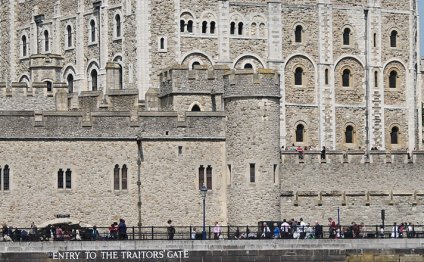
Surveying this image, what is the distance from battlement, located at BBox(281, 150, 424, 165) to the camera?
86812mm

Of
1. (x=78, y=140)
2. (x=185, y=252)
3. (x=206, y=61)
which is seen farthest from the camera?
(x=206, y=61)

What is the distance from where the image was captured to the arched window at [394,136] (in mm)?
112500

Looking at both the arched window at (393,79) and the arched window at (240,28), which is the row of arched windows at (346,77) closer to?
the arched window at (393,79)

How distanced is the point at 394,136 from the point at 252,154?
33557 millimetres

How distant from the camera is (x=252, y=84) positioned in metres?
81.0

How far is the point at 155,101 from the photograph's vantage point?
8650 cm

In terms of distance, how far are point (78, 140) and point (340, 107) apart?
114ft

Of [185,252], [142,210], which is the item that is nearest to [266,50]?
[142,210]

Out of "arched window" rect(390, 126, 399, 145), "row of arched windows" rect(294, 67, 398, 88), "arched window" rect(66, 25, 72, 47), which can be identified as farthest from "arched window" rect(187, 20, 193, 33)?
"arched window" rect(390, 126, 399, 145)

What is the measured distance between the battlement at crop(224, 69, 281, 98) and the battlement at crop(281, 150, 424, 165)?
5712 millimetres

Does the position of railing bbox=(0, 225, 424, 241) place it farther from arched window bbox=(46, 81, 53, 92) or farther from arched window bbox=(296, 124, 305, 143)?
arched window bbox=(296, 124, 305, 143)

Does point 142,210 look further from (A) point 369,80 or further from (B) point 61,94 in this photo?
(A) point 369,80

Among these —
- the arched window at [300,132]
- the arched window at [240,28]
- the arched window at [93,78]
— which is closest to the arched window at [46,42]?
the arched window at [93,78]

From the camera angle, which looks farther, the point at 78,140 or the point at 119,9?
the point at 119,9
